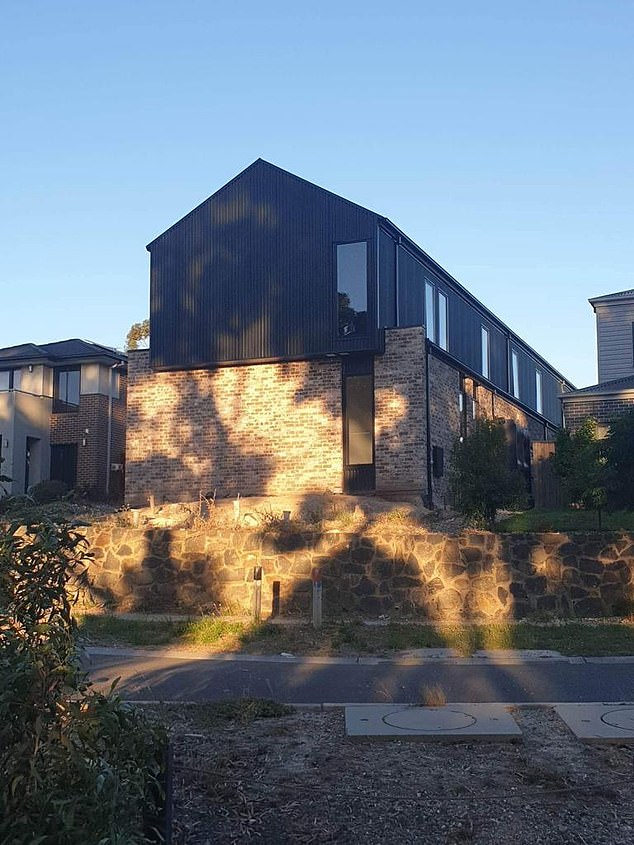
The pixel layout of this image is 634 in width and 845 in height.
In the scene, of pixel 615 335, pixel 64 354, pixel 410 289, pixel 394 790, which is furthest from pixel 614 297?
pixel 394 790

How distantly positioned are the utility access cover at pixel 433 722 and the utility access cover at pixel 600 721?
49 cm

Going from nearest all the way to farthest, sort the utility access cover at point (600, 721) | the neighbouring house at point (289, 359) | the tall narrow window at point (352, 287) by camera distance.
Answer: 1. the utility access cover at point (600, 721)
2. the neighbouring house at point (289, 359)
3. the tall narrow window at point (352, 287)

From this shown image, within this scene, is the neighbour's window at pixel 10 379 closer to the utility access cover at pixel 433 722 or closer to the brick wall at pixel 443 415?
the brick wall at pixel 443 415

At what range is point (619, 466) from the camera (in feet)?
60.0

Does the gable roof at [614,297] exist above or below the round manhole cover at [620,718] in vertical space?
above

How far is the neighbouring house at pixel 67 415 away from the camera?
33.9m

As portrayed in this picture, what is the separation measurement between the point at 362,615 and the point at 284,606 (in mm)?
1347

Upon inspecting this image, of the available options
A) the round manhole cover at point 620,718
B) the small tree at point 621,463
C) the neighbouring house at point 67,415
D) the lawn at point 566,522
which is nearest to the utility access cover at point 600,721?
the round manhole cover at point 620,718

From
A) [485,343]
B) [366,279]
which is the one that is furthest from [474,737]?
[485,343]

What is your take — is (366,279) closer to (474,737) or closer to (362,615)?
(362,615)

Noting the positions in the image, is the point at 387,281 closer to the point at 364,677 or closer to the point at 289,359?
the point at 289,359

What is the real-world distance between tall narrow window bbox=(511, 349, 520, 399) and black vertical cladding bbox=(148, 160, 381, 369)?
14.3 meters

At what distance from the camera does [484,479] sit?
19.0 meters

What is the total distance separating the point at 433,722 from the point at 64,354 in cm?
3053
